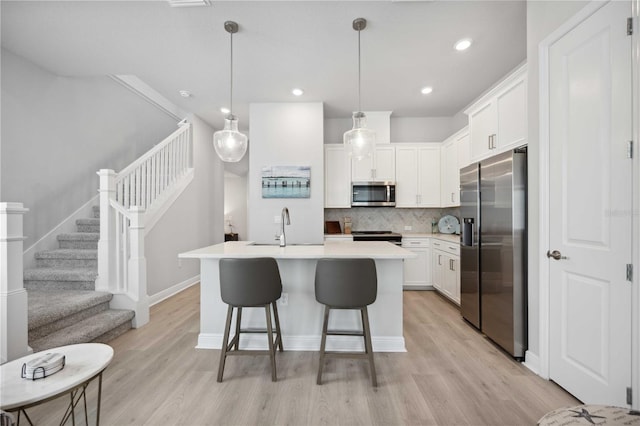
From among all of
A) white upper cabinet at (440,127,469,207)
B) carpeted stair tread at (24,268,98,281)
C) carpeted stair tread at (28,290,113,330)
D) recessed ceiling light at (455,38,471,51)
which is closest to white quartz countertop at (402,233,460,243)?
white upper cabinet at (440,127,469,207)

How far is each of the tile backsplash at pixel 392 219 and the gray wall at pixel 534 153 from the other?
2.91 m

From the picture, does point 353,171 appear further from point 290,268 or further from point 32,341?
point 32,341

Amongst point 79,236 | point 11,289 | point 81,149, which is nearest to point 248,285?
point 11,289

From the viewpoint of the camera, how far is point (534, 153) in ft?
7.34

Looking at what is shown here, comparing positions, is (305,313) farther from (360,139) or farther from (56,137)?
(56,137)

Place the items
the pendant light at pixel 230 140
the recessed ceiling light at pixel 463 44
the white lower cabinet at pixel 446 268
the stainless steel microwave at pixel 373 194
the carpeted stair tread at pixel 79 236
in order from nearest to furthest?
the pendant light at pixel 230 140 < the recessed ceiling light at pixel 463 44 < the carpeted stair tread at pixel 79 236 < the white lower cabinet at pixel 446 268 < the stainless steel microwave at pixel 373 194

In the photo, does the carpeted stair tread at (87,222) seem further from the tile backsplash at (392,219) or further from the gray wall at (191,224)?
the tile backsplash at (392,219)

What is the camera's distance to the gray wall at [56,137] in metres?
3.17

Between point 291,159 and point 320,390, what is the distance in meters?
3.24

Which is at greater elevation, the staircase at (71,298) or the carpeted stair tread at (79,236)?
the carpeted stair tread at (79,236)

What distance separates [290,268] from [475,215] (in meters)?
1.97

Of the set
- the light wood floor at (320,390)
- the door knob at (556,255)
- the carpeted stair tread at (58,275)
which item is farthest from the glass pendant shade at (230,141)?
the door knob at (556,255)

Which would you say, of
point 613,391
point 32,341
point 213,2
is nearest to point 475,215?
point 613,391

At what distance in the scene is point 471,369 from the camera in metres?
2.29
